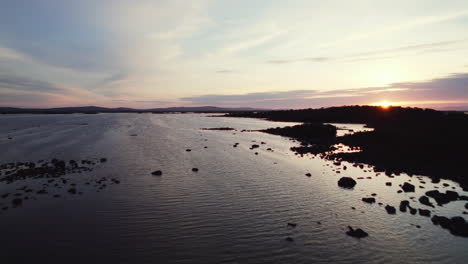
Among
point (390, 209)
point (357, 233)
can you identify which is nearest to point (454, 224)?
point (390, 209)

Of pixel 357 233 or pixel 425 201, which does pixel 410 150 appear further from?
pixel 357 233

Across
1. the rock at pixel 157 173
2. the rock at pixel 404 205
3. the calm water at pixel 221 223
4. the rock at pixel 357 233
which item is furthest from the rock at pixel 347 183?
the rock at pixel 157 173

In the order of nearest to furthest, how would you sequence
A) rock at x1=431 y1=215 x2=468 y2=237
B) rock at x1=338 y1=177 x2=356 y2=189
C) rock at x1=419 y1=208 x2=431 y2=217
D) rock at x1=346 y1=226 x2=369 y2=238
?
rock at x1=346 y1=226 x2=369 y2=238, rock at x1=431 y1=215 x2=468 y2=237, rock at x1=419 y1=208 x2=431 y2=217, rock at x1=338 y1=177 x2=356 y2=189

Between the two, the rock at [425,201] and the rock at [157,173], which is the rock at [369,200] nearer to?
the rock at [425,201]

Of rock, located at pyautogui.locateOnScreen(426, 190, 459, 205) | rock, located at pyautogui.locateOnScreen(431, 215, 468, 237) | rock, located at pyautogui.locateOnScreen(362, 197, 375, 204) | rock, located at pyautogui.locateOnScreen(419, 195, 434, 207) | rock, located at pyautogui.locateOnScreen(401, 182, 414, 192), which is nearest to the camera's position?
rock, located at pyautogui.locateOnScreen(431, 215, 468, 237)

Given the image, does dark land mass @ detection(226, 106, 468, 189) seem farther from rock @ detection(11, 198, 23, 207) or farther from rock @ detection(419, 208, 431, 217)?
rock @ detection(11, 198, 23, 207)

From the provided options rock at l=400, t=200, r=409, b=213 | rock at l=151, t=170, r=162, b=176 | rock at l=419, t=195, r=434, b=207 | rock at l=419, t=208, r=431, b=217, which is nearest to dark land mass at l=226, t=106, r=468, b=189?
rock at l=419, t=195, r=434, b=207

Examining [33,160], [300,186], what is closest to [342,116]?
[300,186]

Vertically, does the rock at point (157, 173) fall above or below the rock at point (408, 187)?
above

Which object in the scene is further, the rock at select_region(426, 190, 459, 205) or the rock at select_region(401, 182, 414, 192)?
the rock at select_region(401, 182, 414, 192)

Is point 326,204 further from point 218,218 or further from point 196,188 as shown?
point 196,188

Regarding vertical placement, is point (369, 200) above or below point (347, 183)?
below
